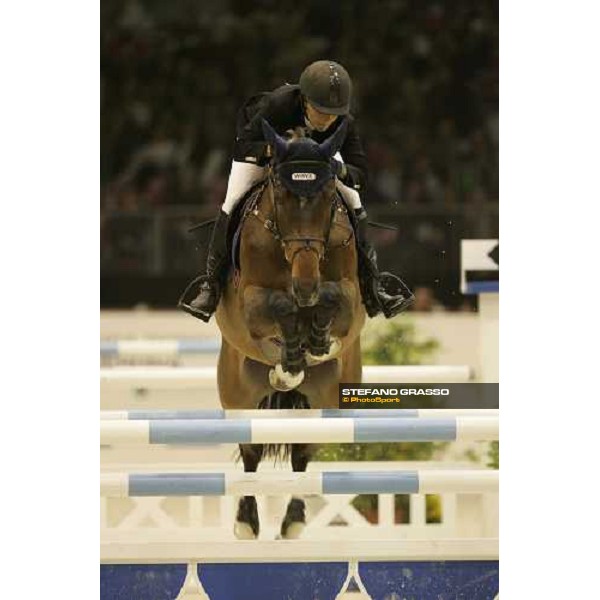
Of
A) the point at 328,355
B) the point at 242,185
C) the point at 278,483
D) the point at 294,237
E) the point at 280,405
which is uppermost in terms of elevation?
the point at 242,185

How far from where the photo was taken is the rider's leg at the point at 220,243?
302 centimetres

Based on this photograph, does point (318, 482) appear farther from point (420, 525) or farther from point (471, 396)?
point (420, 525)

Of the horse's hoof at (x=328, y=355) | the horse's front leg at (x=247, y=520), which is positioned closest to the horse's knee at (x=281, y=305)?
the horse's hoof at (x=328, y=355)

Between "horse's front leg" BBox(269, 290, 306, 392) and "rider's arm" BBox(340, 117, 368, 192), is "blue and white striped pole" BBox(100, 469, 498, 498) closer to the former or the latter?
"horse's front leg" BBox(269, 290, 306, 392)

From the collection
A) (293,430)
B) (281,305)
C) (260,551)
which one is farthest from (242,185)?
(260,551)

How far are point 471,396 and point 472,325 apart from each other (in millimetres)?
318

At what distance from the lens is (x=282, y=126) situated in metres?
2.83

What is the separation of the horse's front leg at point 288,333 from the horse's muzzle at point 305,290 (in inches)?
6.2

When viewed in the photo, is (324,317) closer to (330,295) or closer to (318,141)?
(330,295)

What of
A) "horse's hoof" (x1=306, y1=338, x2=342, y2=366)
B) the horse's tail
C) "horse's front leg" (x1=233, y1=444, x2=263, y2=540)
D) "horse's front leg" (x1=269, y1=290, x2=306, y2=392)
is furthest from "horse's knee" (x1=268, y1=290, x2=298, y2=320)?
"horse's front leg" (x1=233, y1=444, x2=263, y2=540)

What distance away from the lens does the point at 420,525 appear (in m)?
3.43

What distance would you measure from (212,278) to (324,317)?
1.27 ft

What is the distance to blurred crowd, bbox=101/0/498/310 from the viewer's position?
2.89 metres

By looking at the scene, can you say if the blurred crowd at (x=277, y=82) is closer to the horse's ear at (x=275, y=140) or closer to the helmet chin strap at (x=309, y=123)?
the helmet chin strap at (x=309, y=123)
